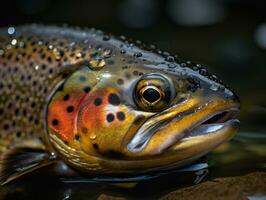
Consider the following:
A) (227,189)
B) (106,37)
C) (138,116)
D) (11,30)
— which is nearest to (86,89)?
(138,116)

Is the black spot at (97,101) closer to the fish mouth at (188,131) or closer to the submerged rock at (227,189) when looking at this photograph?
the fish mouth at (188,131)

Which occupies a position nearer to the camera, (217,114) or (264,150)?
(217,114)

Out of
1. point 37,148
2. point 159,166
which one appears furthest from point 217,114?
point 37,148

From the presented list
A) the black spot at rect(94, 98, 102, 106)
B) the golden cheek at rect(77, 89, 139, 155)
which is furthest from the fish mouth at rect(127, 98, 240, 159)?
the black spot at rect(94, 98, 102, 106)

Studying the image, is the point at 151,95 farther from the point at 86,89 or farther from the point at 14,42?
the point at 14,42

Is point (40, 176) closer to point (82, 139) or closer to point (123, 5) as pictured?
point (82, 139)

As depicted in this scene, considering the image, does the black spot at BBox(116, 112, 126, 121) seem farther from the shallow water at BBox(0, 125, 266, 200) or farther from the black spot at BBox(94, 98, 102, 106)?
the shallow water at BBox(0, 125, 266, 200)

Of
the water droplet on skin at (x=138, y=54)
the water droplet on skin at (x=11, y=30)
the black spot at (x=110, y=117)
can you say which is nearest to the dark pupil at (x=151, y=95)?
the black spot at (x=110, y=117)
